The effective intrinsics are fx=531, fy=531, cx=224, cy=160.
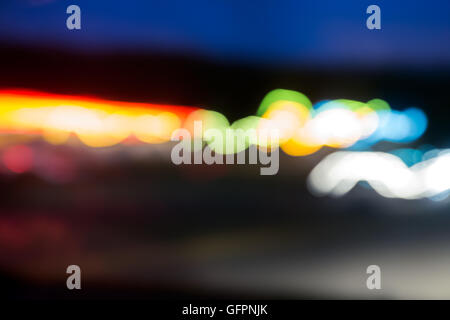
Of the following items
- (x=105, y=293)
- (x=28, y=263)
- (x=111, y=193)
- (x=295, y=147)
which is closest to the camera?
(x=105, y=293)

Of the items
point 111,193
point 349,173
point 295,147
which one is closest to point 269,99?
point 295,147

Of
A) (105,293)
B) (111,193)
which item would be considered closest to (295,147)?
(111,193)

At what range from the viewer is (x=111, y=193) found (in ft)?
16.9

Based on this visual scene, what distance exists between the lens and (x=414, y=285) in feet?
8.89

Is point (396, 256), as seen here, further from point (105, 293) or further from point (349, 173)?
point (349, 173)

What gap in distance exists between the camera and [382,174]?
5.89m

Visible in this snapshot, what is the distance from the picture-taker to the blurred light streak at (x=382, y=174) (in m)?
5.39

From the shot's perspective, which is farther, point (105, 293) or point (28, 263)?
point (28, 263)

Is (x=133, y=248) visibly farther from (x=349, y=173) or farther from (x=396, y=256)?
(x=349, y=173)

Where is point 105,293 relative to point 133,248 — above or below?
below

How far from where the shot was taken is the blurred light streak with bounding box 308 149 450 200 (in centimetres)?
539
